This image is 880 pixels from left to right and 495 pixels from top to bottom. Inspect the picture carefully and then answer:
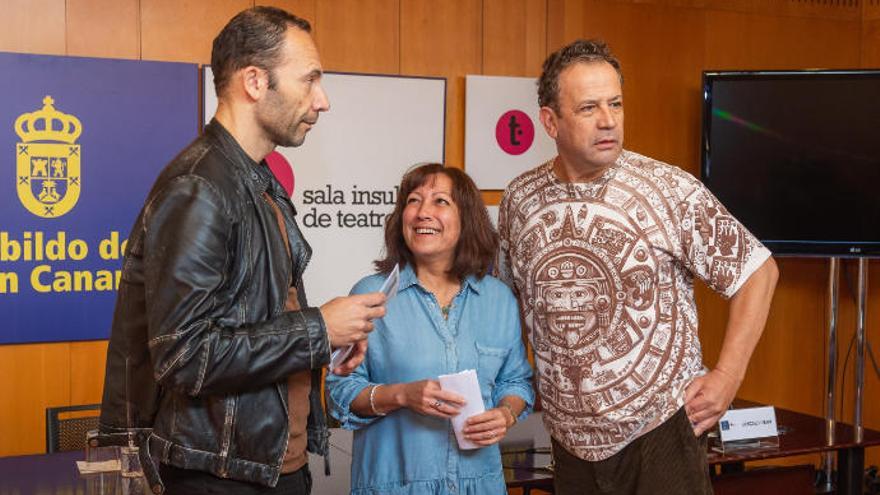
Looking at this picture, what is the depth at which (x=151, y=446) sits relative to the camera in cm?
202

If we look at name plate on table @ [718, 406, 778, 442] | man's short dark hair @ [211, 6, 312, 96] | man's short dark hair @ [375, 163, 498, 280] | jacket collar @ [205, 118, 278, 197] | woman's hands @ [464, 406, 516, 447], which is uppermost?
man's short dark hair @ [211, 6, 312, 96]

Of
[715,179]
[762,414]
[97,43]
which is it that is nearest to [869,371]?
[715,179]

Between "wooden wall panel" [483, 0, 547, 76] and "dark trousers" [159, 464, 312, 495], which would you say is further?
"wooden wall panel" [483, 0, 547, 76]

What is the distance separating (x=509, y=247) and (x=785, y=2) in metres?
4.01

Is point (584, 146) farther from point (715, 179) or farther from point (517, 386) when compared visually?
point (715, 179)

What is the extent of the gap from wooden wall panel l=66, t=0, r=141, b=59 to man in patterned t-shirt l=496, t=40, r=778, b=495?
2589mm

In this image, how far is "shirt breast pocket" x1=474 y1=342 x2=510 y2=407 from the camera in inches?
111

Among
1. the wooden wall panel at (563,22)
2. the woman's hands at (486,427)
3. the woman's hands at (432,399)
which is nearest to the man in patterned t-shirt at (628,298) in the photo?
the woman's hands at (486,427)

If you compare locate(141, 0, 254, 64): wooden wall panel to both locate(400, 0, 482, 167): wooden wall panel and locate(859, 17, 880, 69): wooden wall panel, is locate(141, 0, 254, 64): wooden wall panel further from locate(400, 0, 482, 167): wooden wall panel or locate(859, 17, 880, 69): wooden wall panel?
locate(859, 17, 880, 69): wooden wall panel

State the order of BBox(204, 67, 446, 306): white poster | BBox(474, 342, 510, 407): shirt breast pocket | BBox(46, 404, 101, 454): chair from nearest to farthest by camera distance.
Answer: BBox(474, 342, 510, 407): shirt breast pocket < BBox(46, 404, 101, 454): chair < BBox(204, 67, 446, 306): white poster

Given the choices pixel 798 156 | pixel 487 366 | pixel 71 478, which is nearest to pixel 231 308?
pixel 487 366

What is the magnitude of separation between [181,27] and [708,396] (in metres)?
3.14

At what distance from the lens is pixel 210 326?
1910mm

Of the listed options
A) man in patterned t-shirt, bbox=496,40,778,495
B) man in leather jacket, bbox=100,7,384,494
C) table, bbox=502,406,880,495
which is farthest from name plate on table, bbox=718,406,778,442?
man in leather jacket, bbox=100,7,384,494
